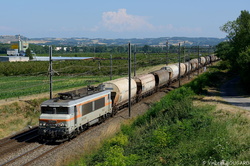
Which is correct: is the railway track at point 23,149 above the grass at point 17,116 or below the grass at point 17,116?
below

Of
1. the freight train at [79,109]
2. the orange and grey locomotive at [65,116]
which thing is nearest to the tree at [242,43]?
the freight train at [79,109]

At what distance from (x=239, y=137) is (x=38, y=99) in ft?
85.6

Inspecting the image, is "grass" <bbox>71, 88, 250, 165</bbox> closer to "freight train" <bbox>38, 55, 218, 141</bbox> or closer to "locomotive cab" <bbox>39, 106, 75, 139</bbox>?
"freight train" <bbox>38, 55, 218, 141</bbox>

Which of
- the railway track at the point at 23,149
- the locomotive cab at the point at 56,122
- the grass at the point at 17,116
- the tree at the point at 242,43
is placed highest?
the tree at the point at 242,43

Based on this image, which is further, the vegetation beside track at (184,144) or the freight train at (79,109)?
the freight train at (79,109)

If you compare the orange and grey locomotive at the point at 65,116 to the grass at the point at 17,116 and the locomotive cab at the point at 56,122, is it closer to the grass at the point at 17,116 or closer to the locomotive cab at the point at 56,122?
the locomotive cab at the point at 56,122

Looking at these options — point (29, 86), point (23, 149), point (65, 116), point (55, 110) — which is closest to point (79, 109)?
point (65, 116)

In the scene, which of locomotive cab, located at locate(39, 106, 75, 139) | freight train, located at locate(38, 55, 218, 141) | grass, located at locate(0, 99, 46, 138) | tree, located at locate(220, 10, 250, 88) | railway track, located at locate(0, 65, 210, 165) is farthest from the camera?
tree, located at locate(220, 10, 250, 88)

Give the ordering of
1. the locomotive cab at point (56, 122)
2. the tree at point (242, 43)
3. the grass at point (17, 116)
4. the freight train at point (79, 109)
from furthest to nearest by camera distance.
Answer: the tree at point (242, 43), the grass at point (17, 116), the freight train at point (79, 109), the locomotive cab at point (56, 122)

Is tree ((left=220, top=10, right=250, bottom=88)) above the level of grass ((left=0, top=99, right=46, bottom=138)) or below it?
above

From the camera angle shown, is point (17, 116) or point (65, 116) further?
point (17, 116)

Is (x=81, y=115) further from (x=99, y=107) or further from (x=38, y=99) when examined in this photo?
(x=38, y=99)

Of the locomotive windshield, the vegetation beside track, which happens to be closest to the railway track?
the locomotive windshield

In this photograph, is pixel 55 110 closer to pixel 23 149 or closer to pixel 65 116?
pixel 65 116
